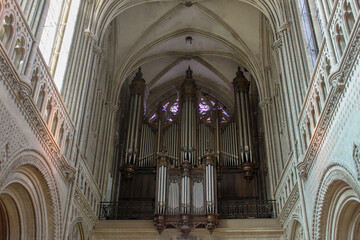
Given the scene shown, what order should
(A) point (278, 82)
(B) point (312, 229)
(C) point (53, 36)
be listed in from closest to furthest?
(B) point (312, 229) < (C) point (53, 36) < (A) point (278, 82)

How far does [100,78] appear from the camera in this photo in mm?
19609

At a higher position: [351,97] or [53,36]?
[53,36]

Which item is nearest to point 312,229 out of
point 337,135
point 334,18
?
point 337,135

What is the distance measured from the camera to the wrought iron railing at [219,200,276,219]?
17312mm

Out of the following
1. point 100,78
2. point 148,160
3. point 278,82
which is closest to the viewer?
point 278,82

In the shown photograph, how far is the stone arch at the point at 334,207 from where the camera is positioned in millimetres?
10336

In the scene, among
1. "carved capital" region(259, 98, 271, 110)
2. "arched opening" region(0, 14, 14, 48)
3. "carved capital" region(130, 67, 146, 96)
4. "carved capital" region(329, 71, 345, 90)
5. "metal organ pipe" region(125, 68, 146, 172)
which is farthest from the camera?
"carved capital" region(130, 67, 146, 96)

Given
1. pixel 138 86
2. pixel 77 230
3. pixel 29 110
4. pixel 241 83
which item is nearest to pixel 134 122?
pixel 138 86

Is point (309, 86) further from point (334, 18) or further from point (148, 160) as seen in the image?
point (148, 160)

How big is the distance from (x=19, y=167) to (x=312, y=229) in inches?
297

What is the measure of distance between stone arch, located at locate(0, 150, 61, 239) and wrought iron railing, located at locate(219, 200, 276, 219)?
7.15 m

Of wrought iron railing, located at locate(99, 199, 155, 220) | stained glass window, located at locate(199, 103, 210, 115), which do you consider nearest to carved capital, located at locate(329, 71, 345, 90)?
wrought iron railing, located at locate(99, 199, 155, 220)

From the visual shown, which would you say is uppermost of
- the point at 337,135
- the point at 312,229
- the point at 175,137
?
the point at 175,137

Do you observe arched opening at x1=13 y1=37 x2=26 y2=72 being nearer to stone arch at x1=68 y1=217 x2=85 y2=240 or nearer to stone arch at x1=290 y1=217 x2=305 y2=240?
stone arch at x1=68 y1=217 x2=85 y2=240
